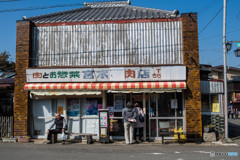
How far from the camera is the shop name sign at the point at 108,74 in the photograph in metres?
11.3

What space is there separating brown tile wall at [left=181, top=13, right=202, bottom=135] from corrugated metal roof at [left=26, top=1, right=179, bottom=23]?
3.85 feet

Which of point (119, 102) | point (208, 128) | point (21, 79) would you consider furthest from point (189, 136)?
point (21, 79)

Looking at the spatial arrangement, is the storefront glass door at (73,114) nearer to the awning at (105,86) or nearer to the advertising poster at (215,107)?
the awning at (105,86)

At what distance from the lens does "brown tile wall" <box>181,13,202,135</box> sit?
36.5ft

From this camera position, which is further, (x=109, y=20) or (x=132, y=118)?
(x=109, y=20)

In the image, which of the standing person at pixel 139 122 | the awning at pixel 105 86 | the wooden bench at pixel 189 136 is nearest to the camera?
the wooden bench at pixel 189 136

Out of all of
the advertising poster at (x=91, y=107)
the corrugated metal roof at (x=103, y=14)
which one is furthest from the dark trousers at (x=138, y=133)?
the corrugated metal roof at (x=103, y=14)

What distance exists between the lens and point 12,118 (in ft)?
39.1

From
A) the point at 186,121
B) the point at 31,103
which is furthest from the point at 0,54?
the point at 186,121

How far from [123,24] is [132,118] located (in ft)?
15.9

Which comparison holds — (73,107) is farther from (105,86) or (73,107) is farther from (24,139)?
(24,139)

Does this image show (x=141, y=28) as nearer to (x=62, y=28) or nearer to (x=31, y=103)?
(x=62, y=28)

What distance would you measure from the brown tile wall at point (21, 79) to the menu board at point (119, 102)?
14.7 ft

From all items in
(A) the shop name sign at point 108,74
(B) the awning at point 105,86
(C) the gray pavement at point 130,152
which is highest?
(A) the shop name sign at point 108,74
